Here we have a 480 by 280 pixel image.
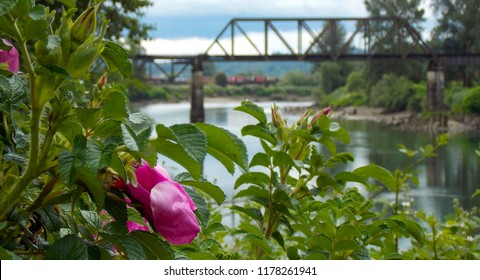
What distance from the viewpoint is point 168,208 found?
0.26 meters

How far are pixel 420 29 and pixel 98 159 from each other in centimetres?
1915

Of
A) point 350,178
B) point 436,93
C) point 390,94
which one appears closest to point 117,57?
point 350,178

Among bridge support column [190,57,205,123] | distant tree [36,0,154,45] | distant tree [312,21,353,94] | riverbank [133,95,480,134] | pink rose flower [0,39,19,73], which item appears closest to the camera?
pink rose flower [0,39,19,73]

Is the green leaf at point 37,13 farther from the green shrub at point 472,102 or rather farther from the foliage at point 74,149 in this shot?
the green shrub at point 472,102

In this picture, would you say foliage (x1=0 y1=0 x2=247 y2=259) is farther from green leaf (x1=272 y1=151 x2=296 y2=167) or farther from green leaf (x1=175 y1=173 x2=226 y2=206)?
green leaf (x1=272 y1=151 x2=296 y2=167)

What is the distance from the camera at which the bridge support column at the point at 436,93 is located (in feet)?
49.3

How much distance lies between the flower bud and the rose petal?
62mm

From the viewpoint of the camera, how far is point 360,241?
2.18ft

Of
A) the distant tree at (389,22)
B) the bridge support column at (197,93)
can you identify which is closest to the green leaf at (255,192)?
the bridge support column at (197,93)

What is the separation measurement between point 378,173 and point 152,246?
0.36 metres

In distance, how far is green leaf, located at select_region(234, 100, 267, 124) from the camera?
23.5 inches

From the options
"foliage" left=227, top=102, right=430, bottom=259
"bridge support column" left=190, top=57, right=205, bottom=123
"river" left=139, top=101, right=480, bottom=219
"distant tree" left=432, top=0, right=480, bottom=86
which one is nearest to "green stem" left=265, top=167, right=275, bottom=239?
"foliage" left=227, top=102, right=430, bottom=259

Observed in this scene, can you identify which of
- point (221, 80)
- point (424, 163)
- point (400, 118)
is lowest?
point (424, 163)

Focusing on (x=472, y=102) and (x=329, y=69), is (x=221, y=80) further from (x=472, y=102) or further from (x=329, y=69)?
(x=472, y=102)
